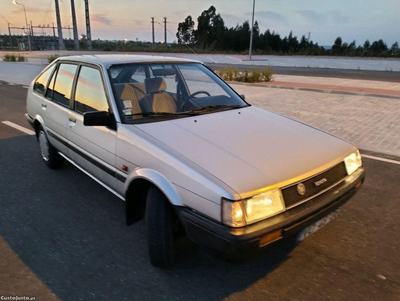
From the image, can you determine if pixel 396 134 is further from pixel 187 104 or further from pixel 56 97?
pixel 56 97

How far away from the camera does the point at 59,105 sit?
391 centimetres

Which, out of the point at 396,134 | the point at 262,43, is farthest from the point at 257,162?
the point at 262,43

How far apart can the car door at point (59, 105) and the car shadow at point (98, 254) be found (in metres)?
0.63

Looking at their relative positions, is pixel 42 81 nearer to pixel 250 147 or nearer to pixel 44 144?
pixel 44 144

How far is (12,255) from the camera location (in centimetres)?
275

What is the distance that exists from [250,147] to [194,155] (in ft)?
1.55

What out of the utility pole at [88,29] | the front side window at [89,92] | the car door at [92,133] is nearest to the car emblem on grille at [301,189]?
the car door at [92,133]

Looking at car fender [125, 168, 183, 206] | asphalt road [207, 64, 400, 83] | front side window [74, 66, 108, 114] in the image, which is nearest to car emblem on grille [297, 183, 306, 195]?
car fender [125, 168, 183, 206]

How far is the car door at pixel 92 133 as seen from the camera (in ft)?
9.82

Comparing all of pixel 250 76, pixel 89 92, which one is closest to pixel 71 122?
pixel 89 92

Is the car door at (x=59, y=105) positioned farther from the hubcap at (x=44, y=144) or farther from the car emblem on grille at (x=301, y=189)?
the car emblem on grille at (x=301, y=189)

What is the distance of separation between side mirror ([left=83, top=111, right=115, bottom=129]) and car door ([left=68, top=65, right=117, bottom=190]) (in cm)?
8

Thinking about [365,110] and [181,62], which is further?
[365,110]

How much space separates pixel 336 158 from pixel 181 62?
7.01 feet
